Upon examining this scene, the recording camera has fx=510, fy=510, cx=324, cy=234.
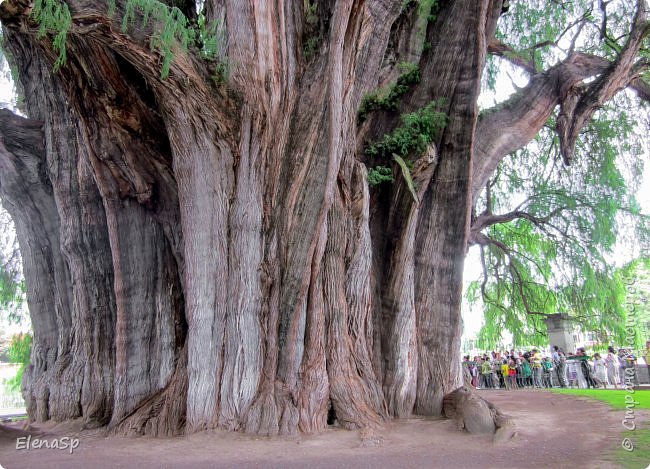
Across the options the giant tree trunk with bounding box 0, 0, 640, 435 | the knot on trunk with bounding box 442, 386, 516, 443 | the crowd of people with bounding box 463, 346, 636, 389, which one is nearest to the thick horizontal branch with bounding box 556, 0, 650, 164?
the giant tree trunk with bounding box 0, 0, 640, 435

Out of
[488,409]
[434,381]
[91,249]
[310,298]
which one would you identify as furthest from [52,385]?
[488,409]

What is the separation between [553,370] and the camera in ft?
43.2

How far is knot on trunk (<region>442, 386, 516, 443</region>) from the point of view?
5.16 meters

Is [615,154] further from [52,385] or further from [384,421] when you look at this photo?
[52,385]

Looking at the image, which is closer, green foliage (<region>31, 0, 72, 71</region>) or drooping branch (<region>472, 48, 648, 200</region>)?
green foliage (<region>31, 0, 72, 71</region>)

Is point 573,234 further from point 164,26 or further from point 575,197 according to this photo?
point 164,26

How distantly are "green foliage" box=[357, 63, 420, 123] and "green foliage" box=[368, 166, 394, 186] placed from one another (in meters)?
1.15

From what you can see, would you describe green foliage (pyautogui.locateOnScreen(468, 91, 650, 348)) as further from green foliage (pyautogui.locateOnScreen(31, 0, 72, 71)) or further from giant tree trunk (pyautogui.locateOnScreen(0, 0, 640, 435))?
green foliage (pyautogui.locateOnScreen(31, 0, 72, 71))

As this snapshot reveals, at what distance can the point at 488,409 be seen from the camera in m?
5.62

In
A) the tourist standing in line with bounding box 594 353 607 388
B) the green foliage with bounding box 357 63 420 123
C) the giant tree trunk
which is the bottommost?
the tourist standing in line with bounding box 594 353 607 388

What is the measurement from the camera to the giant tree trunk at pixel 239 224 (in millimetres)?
5625

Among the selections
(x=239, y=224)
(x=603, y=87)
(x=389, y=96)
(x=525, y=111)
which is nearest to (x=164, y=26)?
(x=239, y=224)

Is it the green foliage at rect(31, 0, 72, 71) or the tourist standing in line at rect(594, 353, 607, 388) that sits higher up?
the green foliage at rect(31, 0, 72, 71)

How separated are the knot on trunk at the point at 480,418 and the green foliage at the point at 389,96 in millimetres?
4414
